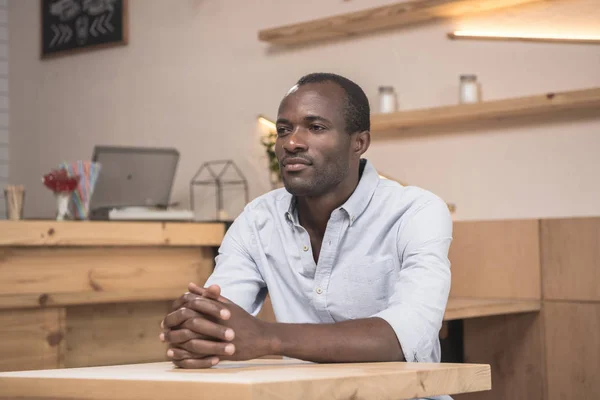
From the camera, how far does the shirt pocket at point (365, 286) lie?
171 centimetres

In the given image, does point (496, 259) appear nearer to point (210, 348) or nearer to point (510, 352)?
point (510, 352)

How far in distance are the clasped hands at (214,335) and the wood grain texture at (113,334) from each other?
2.18 meters

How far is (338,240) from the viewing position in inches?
68.3

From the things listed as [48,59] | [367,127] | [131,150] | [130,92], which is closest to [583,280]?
[367,127]

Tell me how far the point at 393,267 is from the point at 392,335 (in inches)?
11.4

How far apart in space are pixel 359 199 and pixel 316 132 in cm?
17

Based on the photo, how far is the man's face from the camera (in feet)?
5.61

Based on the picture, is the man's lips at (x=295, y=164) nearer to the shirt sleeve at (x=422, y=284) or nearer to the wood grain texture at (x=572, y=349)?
the shirt sleeve at (x=422, y=284)

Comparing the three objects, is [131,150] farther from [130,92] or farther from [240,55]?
[130,92]

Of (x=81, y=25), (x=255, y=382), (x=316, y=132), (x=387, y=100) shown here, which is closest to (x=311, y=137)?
(x=316, y=132)

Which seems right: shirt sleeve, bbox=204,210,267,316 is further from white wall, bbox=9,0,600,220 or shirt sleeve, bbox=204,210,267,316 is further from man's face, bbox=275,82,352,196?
white wall, bbox=9,0,600,220

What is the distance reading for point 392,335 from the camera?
1437mm

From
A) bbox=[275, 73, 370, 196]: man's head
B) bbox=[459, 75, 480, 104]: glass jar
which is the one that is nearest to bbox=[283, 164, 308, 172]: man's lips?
bbox=[275, 73, 370, 196]: man's head

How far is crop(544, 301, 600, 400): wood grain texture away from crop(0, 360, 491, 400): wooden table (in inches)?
64.9
